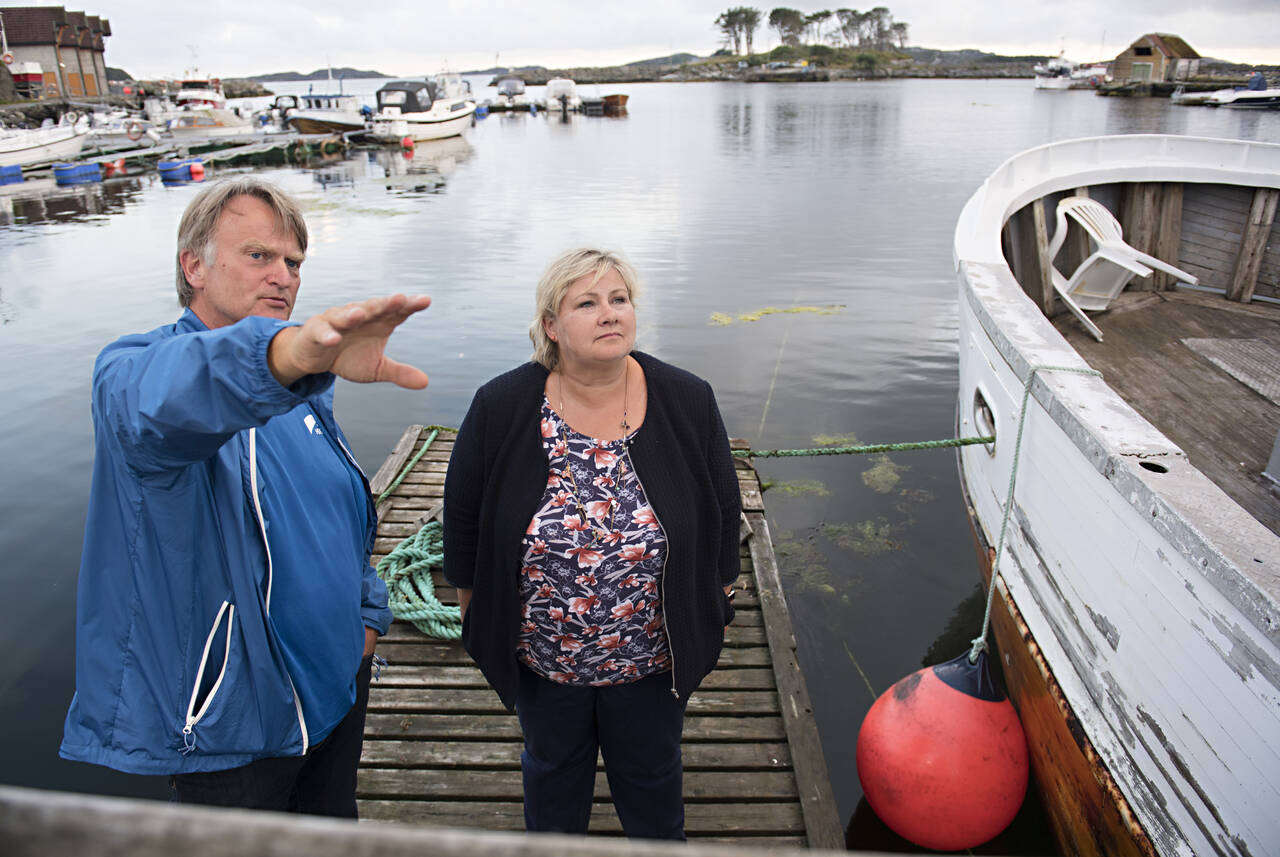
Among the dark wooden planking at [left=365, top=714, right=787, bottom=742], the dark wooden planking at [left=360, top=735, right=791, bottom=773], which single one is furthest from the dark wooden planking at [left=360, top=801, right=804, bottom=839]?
the dark wooden planking at [left=365, top=714, right=787, bottom=742]

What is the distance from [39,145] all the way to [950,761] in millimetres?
35390

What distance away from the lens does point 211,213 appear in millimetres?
1695

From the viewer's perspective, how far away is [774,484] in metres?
7.16

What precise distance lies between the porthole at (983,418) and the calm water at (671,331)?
67.6 inches

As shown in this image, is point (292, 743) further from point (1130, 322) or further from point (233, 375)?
point (1130, 322)

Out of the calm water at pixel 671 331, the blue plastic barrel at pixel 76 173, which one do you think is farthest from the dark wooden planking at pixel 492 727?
the blue plastic barrel at pixel 76 173

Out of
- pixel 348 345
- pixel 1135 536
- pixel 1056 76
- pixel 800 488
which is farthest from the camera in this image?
pixel 1056 76

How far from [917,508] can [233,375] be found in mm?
6305

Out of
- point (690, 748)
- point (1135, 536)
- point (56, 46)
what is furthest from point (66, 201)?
point (56, 46)

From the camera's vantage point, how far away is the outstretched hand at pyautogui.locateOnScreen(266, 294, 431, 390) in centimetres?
115

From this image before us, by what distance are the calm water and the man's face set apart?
122 cm

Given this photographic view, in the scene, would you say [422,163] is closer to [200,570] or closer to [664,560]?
[664,560]

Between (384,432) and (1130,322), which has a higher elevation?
(1130,322)

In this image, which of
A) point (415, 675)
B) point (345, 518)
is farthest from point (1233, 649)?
point (415, 675)
